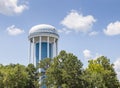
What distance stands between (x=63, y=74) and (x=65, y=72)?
1.17 ft

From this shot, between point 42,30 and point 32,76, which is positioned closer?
point 32,76

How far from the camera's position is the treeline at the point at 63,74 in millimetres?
45125

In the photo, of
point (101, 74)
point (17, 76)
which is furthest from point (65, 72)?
point (17, 76)

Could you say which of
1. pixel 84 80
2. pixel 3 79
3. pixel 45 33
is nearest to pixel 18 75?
pixel 3 79

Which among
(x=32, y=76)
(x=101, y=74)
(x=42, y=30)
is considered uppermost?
(x=42, y=30)

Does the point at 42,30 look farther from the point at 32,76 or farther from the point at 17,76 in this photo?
the point at 17,76

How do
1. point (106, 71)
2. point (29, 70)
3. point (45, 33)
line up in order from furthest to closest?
point (45, 33), point (29, 70), point (106, 71)

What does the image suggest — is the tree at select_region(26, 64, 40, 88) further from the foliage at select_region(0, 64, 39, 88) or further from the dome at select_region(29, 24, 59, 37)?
the dome at select_region(29, 24, 59, 37)

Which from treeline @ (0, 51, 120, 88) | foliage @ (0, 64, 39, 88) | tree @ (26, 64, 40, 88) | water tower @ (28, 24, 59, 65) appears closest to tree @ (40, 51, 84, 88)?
treeline @ (0, 51, 120, 88)

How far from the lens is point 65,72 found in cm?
4475

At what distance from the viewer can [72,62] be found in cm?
4534

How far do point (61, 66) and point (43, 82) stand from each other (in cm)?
332

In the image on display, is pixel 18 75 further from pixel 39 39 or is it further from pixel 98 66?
pixel 39 39

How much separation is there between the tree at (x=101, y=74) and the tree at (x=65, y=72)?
1666mm
